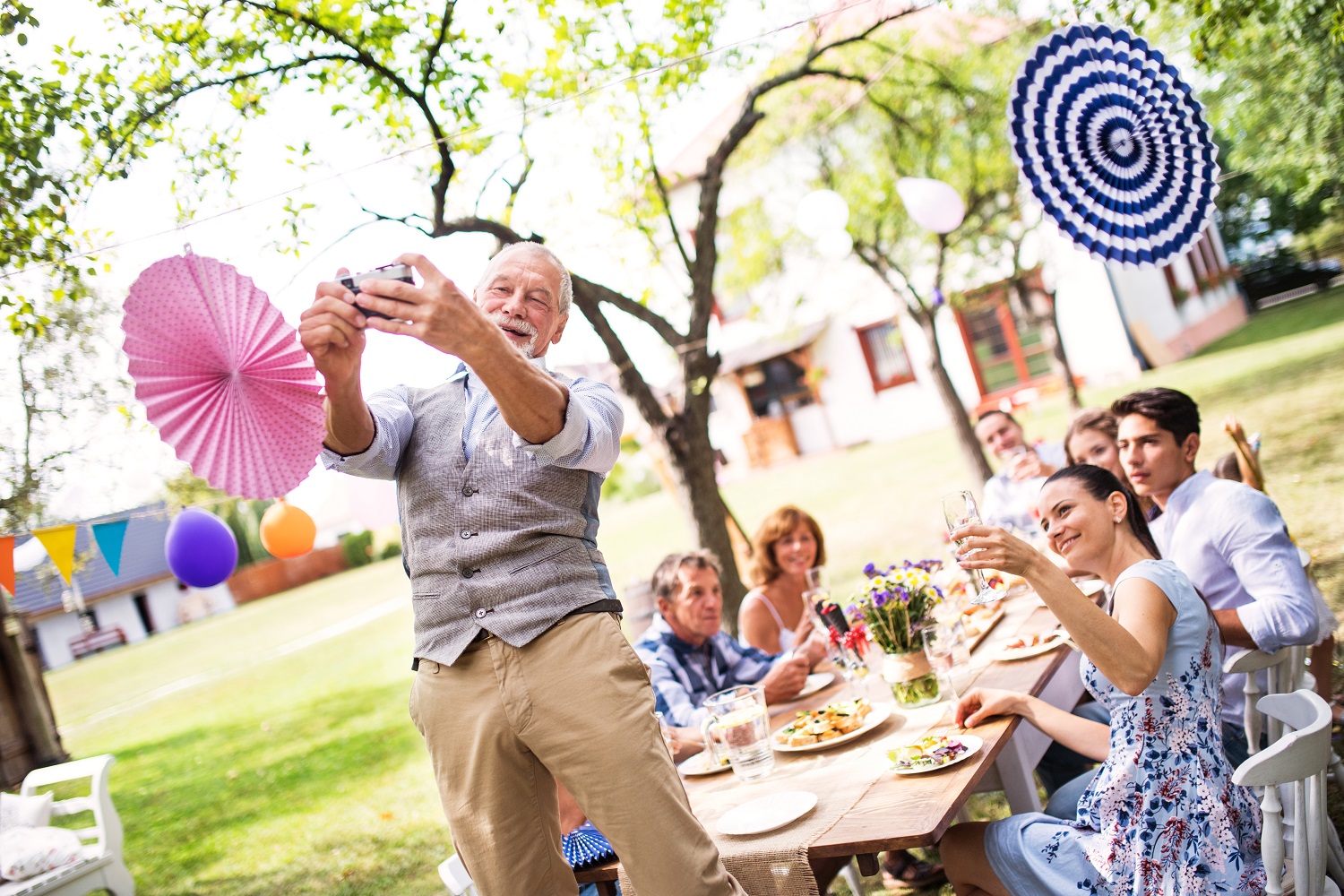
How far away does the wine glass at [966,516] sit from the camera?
7.08ft

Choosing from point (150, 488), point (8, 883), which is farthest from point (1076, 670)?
point (150, 488)

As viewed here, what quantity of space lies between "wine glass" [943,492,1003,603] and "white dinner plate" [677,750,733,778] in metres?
0.94

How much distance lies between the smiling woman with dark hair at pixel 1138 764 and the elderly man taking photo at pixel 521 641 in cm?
79

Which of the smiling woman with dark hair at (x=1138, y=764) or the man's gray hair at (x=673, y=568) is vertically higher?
the man's gray hair at (x=673, y=568)

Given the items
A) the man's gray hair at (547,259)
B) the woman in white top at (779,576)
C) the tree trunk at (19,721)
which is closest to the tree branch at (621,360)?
the woman in white top at (779,576)

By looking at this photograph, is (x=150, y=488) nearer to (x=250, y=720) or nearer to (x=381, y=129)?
(x=250, y=720)

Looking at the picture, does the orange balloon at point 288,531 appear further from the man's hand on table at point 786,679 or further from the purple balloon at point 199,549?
the man's hand on table at point 786,679

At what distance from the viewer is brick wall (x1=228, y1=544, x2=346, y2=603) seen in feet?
109

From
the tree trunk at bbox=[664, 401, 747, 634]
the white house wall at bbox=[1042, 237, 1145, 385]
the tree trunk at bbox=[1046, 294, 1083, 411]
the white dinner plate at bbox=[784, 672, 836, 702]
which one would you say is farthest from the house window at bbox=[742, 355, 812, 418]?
the white dinner plate at bbox=[784, 672, 836, 702]

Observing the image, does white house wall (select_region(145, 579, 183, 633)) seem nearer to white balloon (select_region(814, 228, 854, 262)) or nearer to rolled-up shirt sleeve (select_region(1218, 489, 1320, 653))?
white balloon (select_region(814, 228, 854, 262))

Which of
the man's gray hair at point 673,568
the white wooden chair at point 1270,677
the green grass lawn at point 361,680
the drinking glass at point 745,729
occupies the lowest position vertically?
the green grass lawn at point 361,680

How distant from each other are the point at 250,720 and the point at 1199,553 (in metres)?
12.2

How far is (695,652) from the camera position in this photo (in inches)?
153

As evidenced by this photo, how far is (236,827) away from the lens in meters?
7.95
